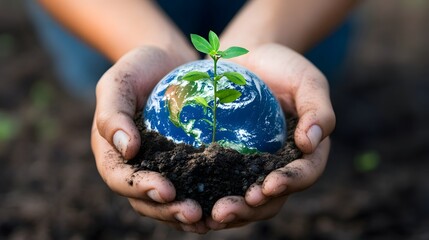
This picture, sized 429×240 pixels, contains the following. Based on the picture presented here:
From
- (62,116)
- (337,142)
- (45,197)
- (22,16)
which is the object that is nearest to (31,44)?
(22,16)

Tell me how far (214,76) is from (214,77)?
1cm

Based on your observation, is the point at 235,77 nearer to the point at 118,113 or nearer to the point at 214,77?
the point at 214,77

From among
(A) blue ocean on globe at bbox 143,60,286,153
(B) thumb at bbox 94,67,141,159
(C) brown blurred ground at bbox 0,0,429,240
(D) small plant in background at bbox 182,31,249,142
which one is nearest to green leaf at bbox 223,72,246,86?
(D) small plant in background at bbox 182,31,249,142

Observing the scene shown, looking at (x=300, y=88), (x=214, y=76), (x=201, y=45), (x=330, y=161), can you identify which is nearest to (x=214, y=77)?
→ (x=214, y=76)

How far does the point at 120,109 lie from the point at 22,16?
441cm

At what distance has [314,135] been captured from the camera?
7.40ft

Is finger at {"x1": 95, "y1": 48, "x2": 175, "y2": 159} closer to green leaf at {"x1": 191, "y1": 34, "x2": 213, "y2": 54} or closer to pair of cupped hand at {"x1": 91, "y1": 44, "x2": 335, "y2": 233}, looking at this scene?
pair of cupped hand at {"x1": 91, "y1": 44, "x2": 335, "y2": 233}

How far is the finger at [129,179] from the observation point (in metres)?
2.09

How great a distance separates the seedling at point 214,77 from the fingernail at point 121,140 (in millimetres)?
232

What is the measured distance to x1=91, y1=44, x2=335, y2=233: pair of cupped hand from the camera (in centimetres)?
212

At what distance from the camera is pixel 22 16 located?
6379 mm

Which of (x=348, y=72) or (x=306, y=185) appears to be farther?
(x=348, y=72)

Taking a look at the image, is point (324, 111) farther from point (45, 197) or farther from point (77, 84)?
point (77, 84)

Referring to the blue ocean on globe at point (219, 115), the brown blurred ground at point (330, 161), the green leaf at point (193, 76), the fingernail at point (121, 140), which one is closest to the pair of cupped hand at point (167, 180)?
the fingernail at point (121, 140)
